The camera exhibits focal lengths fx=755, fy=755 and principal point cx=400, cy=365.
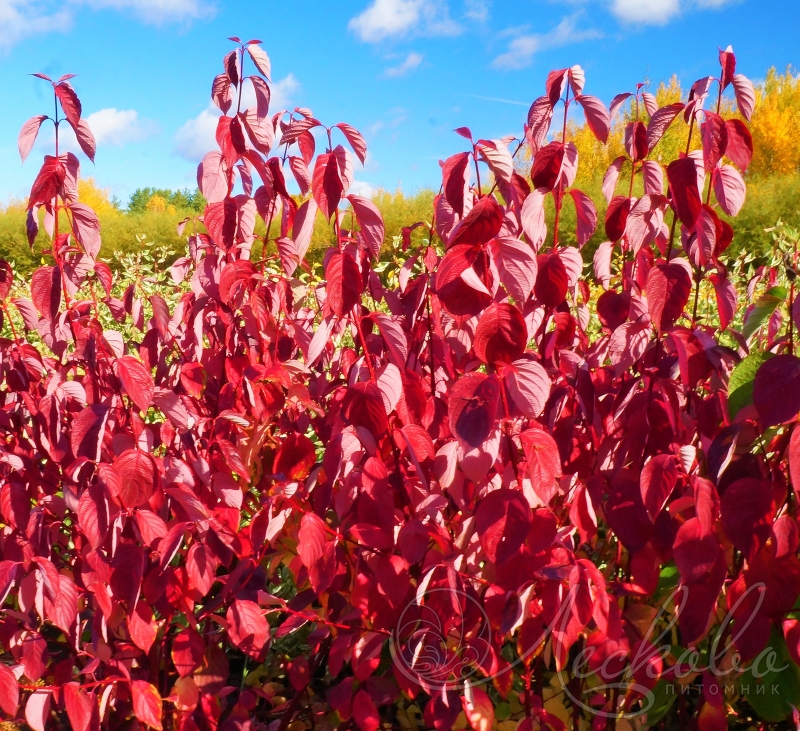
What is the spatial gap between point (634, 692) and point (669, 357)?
62 centimetres

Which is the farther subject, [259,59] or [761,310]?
[259,59]

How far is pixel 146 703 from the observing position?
4.56 ft

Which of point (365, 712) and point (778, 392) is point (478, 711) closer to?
point (365, 712)

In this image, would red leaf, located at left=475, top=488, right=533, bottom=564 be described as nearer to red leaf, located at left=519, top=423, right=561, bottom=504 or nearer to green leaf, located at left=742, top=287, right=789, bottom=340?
red leaf, located at left=519, top=423, right=561, bottom=504

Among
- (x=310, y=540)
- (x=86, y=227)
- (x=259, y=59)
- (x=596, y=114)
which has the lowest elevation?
(x=310, y=540)

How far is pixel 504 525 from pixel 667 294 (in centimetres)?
41

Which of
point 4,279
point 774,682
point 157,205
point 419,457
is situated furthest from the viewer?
point 157,205

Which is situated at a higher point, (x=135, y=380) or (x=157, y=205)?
(x=157, y=205)

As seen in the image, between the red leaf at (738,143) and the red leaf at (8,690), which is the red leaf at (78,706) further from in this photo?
the red leaf at (738,143)

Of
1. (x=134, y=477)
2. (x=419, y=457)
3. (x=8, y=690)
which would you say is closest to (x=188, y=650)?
(x=8, y=690)

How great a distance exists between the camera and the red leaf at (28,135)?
4.37 ft

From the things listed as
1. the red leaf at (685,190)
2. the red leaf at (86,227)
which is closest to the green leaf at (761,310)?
the red leaf at (685,190)

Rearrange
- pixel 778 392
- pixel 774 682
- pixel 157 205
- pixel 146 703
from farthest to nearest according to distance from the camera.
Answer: pixel 157 205
pixel 146 703
pixel 774 682
pixel 778 392

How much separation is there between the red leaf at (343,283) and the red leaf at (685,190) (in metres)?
0.48
